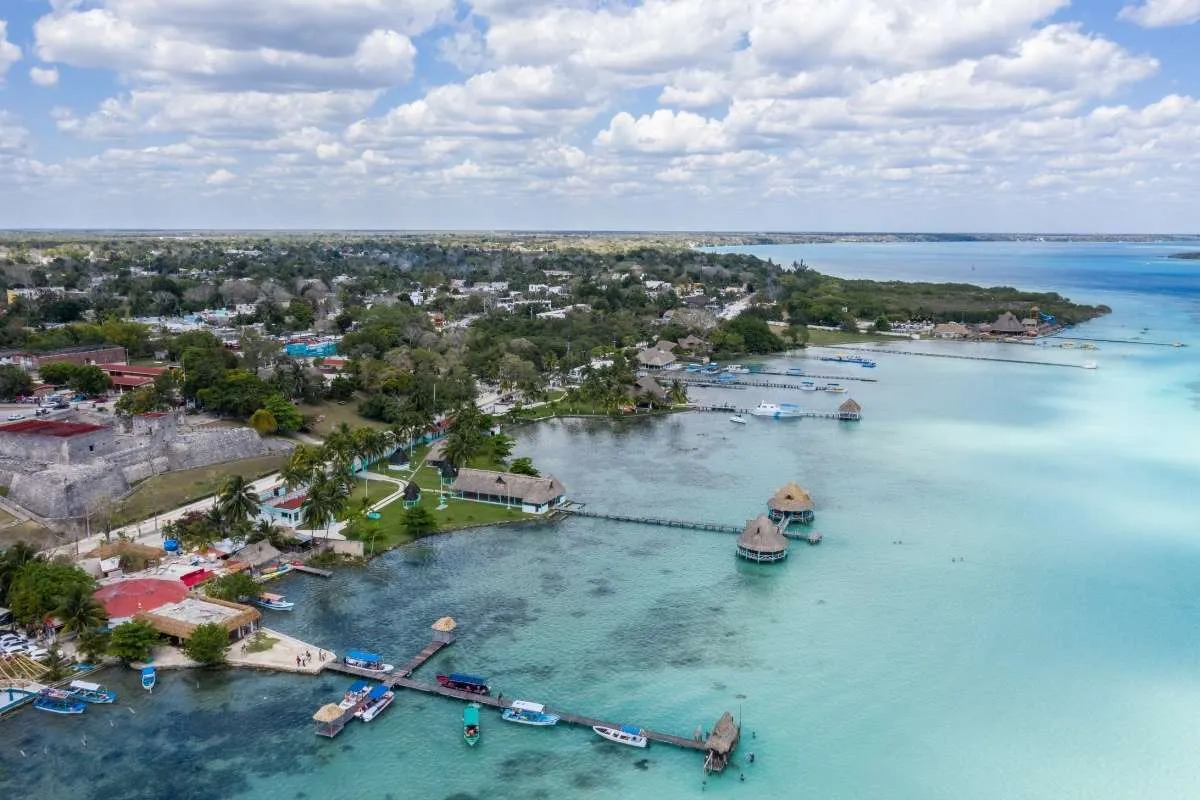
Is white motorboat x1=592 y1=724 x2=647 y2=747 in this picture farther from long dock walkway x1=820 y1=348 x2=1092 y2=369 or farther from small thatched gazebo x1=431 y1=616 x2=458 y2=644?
long dock walkway x1=820 y1=348 x2=1092 y2=369

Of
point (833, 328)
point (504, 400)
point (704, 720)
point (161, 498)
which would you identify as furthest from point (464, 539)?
point (833, 328)

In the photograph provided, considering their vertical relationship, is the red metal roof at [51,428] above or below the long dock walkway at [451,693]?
above

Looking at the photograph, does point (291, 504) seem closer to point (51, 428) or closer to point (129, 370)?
point (51, 428)

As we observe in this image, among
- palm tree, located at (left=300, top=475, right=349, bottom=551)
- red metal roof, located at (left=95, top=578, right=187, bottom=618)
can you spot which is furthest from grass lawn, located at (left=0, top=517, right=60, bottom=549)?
palm tree, located at (left=300, top=475, right=349, bottom=551)

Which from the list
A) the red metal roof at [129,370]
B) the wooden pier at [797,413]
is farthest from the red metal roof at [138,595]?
the wooden pier at [797,413]

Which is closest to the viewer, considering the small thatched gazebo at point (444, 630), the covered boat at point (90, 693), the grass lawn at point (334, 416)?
the covered boat at point (90, 693)

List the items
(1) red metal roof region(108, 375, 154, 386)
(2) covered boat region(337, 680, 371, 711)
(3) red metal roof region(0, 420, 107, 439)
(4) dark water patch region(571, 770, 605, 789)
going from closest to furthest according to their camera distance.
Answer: (4) dark water patch region(571, 770, 605, 789) → (2) covered boat region(337, 680, 371, 711) → (3) red metal roof region(0, 420, 107, 439) → (1) red metal roof region(108, 375, 154, 386)

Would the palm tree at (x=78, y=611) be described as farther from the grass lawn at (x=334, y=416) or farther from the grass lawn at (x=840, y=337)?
the grass lawn at (x=840, y=337)
